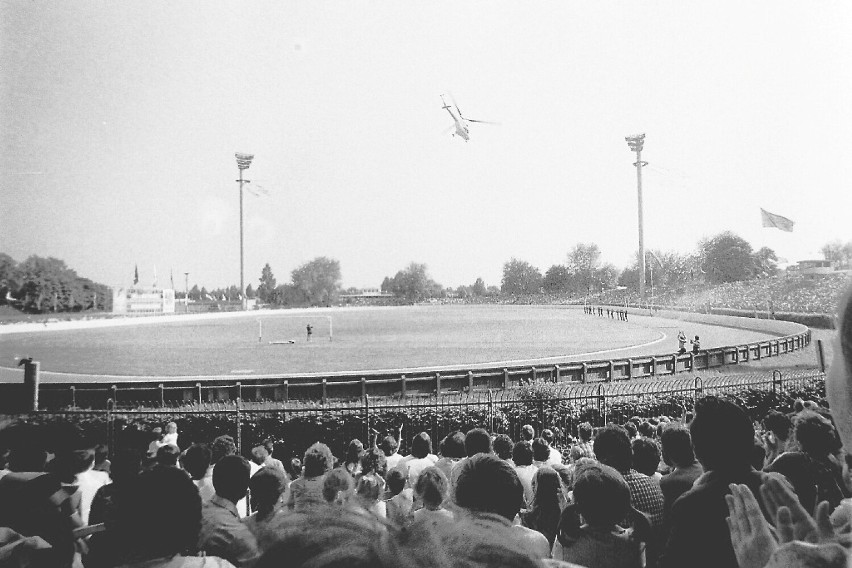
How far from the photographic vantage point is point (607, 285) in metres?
158

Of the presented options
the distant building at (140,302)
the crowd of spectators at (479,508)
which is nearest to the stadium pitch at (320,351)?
the crowd of spectators at (479,508)

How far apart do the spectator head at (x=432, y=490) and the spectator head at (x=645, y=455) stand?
1.77 meters

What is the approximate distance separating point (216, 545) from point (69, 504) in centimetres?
164

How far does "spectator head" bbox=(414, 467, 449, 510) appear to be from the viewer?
3.37 metres

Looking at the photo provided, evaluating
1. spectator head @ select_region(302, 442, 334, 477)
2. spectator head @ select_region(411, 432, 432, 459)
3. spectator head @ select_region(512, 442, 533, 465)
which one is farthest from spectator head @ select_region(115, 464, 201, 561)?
spectator head @ select_region(411, 432, 432, 459)

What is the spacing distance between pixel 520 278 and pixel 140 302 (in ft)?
388

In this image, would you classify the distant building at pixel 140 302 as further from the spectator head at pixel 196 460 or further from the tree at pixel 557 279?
the tree at pixel 557 279

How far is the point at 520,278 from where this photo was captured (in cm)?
17850

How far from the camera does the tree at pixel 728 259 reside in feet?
355

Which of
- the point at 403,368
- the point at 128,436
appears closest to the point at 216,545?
the point at 128,436

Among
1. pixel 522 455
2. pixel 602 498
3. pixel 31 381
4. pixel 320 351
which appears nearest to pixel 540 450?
pixel 522 455

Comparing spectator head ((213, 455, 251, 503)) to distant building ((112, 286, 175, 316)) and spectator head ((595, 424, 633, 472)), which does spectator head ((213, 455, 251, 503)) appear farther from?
distant building ((112, 286, 175, 316))

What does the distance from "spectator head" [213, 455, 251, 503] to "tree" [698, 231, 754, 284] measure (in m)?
117

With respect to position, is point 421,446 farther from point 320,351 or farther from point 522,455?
point 320,351
